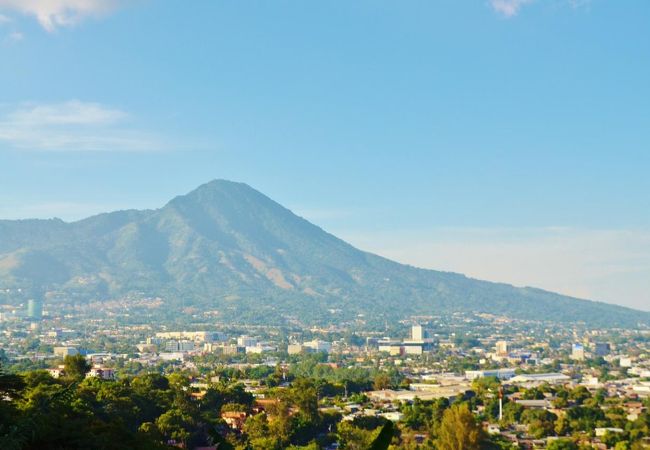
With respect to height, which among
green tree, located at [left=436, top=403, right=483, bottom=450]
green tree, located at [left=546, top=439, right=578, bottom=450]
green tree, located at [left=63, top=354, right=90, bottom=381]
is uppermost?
green tree, located at [left=63, top=354, right=90, bottom=381]

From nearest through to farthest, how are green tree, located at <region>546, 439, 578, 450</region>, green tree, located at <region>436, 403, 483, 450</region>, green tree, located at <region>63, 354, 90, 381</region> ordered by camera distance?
1. green tree, located at <region>436, 403, 483, 450</region>
2. green tree, located at <region>546, 439, 578, 450</region>
3. green tree, located at <region>63, 354, 90, 381</region>

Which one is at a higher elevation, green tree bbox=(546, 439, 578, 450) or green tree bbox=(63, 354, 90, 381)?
green tree bbox=(63, 354, 90, 381)

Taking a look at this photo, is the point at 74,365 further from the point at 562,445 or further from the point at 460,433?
the point at 562,445

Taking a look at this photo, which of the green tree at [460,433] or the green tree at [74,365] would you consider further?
A: the green tree at [74,365]

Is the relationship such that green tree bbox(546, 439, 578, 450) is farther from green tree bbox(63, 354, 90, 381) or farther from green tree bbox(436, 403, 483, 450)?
green tree bbox(63, 354, 90, 381)

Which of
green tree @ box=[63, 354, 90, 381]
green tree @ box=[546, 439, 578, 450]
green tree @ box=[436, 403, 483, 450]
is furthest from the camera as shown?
green tree @ box=[63, 354, 90, 381]

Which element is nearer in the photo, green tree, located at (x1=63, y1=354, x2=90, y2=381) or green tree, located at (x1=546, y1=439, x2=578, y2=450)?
green tree, located at (x1=546, y1=439, x2=578, y2=450)

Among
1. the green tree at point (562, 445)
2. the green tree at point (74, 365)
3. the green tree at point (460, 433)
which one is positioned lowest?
the green tree at point (562, 445)

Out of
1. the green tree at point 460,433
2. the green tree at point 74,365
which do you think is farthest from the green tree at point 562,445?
the green tree at point 74,365

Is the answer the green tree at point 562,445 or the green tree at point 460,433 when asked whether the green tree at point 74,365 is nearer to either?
the green tree at point 460,433

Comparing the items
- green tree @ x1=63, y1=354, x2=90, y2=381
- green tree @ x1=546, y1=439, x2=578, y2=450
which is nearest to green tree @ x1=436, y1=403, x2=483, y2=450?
green tree @ x1=546, y1=439, x2=578, y2=450

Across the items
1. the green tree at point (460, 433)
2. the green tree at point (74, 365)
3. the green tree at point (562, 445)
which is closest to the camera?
the green tree at point (460, 433)

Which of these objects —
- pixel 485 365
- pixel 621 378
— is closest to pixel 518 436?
pixel 621 378
